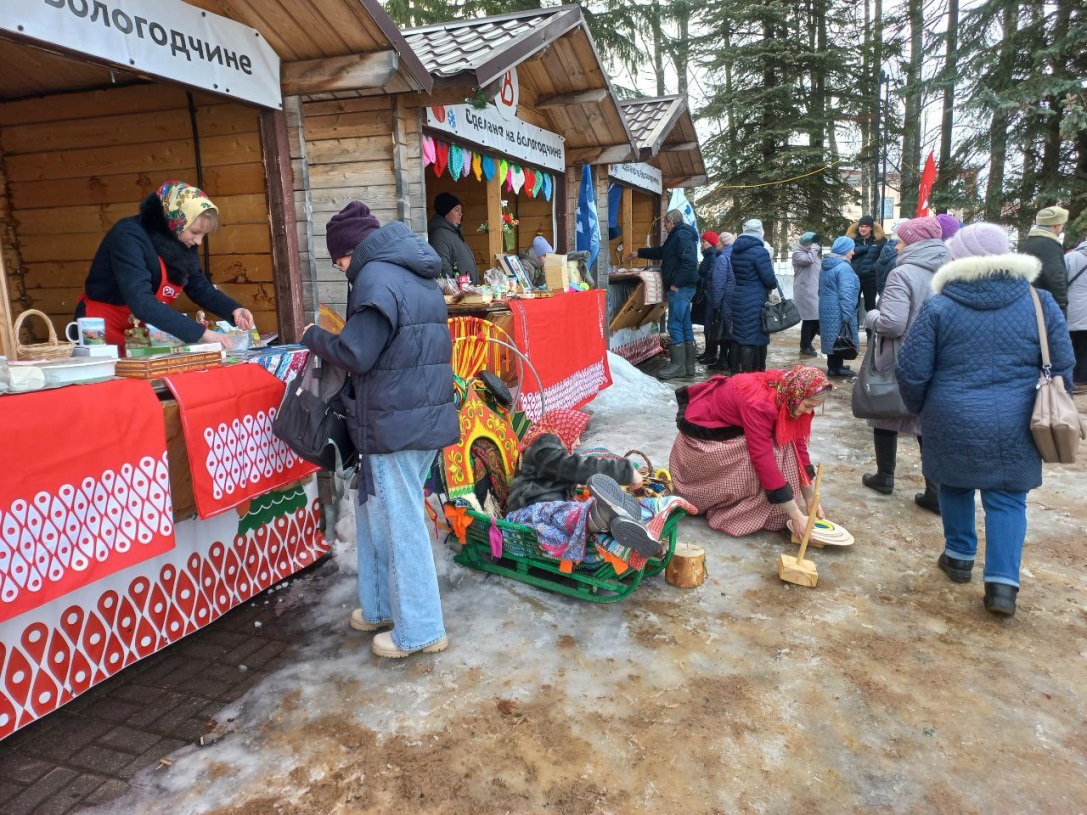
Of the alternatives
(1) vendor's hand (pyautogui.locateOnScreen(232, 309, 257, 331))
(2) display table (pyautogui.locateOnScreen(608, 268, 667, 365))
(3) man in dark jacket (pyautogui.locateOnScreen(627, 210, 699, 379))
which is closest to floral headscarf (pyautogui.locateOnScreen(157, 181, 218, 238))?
(1) vendor's hand (pyautogui.locateOnScreen(232, 309, 257, 331))

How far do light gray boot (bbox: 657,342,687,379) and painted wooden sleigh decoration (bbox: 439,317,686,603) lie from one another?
5.97 m

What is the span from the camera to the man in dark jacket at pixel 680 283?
9867 mm

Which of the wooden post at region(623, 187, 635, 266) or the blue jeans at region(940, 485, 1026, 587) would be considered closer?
the blue jeans at region(940, 485, 1026, 587)

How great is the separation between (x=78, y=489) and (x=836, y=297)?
8.77 m

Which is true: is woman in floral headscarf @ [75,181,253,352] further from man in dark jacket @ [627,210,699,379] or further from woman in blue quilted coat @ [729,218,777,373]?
man in dark jacket @ [627,210,699,379]

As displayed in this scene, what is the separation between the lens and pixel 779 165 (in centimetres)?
1652

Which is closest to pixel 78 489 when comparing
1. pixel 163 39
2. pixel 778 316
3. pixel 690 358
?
pixel 163 39

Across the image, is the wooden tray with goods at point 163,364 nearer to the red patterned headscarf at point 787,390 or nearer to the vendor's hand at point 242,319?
the vendor's hand at point 242,319

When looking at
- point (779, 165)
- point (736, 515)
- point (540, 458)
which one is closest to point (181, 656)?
point (540, 458)

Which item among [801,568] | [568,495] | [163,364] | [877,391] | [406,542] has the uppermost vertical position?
[163,364]

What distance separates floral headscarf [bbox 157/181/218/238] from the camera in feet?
11.2

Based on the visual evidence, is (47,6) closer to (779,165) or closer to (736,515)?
(736,515)

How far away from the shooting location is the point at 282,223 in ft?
14.0

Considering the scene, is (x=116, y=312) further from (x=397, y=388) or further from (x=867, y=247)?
(x=867, y=247)
